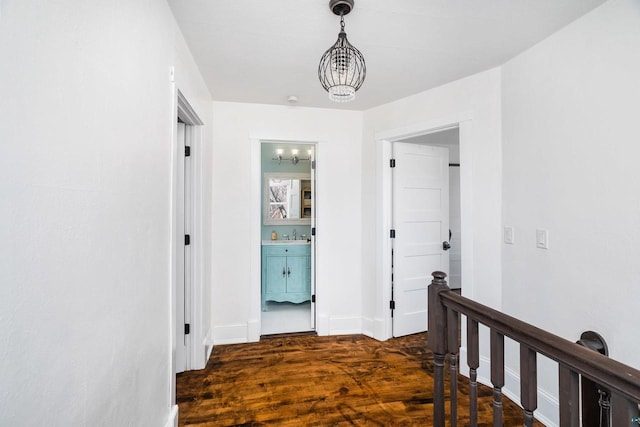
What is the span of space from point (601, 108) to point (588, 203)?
500mm

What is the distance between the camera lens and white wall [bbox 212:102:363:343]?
9.66ft

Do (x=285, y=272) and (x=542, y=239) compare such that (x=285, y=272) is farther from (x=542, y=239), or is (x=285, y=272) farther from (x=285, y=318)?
(x=542, y=239)

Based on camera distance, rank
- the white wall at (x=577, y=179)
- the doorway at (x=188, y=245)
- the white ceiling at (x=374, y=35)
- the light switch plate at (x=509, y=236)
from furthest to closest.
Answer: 1. the doorway at (x=188, y=245)
2. the light switch plate at (x=509, y=236)
3. the white ceiling at (x=374, y=35)
4. the white wall at (x=577, y=179)

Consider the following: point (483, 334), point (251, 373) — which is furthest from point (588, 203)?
point (251, 373)

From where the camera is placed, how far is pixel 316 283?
3184 millimetres

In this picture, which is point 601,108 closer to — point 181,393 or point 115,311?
point 115,311

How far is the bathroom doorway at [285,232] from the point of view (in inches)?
156

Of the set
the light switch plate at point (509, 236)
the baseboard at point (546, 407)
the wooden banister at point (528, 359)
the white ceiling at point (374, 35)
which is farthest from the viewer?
the light switch plate at point (509, 236)

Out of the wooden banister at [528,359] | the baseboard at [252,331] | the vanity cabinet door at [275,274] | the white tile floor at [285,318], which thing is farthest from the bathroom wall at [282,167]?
the wooden banister at [528,359]

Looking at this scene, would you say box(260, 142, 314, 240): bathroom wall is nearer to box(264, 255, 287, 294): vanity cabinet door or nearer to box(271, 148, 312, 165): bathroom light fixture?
box(271, 148, 312, 165): bathroom light fixture

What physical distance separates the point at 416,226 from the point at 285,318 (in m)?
1.91

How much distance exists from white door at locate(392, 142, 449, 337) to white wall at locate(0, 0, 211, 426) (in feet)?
7.43

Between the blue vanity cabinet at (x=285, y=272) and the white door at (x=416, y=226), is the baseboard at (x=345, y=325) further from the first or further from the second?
the blue vanity cabinet at (x=285, y=272)

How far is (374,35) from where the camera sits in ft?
6.10
